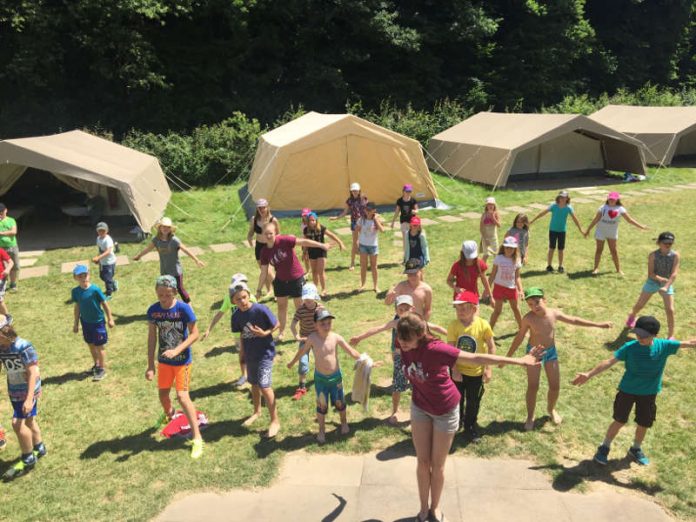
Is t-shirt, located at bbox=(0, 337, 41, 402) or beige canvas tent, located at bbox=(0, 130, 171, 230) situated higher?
beige canvas tent, located at bbox=(0, 130, 171, 230)

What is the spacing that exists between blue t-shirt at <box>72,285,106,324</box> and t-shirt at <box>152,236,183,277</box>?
1.68 meters

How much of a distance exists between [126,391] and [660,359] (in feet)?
19.6

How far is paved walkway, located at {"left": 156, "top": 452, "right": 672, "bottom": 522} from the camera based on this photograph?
4645 millimetres

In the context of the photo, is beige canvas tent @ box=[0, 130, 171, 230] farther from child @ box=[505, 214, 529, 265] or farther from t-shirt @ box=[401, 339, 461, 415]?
t-shirt @ box=[401, 339, 461, 415]

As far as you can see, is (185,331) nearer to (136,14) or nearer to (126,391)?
(126,391)

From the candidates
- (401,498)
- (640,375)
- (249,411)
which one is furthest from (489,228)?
(401,498)

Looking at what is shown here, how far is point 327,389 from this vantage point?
5.68 metres

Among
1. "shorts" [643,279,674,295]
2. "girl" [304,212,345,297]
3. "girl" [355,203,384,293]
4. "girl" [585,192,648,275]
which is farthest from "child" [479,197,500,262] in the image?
"shorts" [643,279,674,295]

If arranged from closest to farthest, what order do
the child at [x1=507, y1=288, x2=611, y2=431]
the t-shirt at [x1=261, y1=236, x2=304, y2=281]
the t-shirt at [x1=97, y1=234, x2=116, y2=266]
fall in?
the child at [x1=507, y1=288, x2=611, y2=431]
the t-shirt at [x1=261, y1=236, x2=304, y2=281]
the t-shirt at [x1=97, y1=234, x2=116, y2=266]

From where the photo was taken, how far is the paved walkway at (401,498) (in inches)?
183

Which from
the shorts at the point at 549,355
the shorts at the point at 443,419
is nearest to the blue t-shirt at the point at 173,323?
the shorts at the point at 443,419

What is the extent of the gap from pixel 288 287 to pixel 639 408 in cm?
443

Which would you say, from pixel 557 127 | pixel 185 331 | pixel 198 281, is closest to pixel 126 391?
pixel 185 331

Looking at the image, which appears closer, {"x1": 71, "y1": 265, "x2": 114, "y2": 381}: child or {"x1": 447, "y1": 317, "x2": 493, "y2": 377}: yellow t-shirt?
{"x1": 447, "y1": 317, "x2": 493, "y2": 377}: yellow t-shirt
